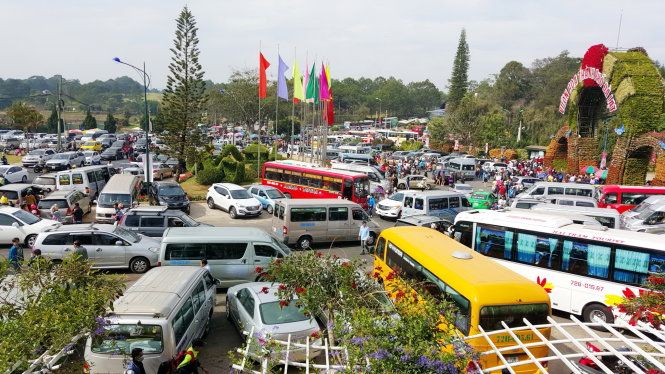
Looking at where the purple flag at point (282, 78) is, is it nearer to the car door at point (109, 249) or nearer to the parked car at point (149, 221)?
the parked car at point (149, 221)

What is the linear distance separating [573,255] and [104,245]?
1317cm

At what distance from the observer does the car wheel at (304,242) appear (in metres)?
18.0

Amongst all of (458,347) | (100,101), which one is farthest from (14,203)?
(100,101)

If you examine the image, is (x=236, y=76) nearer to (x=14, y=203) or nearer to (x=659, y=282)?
(x=14, y=203)

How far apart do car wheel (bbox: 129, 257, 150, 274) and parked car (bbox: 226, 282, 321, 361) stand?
5954mm

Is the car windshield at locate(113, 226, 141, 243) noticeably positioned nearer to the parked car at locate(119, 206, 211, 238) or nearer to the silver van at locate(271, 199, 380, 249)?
the parked car at locate(119, 206, 211, 238)

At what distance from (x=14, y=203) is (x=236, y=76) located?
142 ft

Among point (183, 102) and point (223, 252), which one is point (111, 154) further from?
point (223, 252)

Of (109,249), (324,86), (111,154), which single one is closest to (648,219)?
(109,249)

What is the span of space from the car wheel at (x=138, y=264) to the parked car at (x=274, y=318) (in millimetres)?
5954

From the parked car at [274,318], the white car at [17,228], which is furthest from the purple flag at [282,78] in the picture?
the parked car at [274,318]

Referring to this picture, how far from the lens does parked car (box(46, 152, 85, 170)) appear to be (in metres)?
35.2

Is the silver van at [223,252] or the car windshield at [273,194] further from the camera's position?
the car windshield at [273,194]

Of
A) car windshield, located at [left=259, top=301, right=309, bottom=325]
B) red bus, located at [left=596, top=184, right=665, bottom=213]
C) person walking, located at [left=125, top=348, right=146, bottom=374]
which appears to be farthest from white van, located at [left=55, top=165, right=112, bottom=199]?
red bus, located at [left=596, top=184, right=665, bottom=213]
